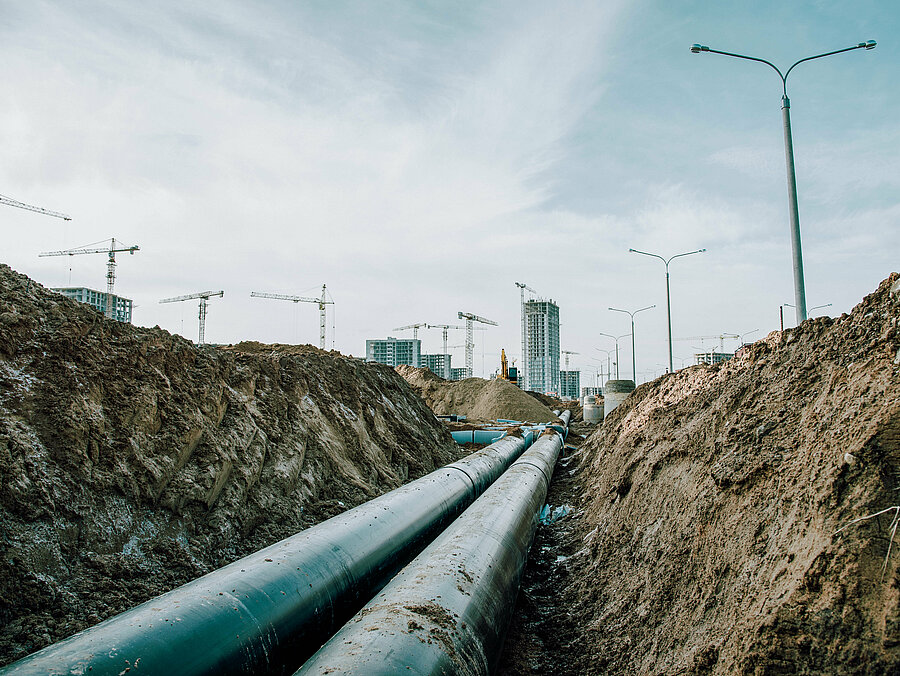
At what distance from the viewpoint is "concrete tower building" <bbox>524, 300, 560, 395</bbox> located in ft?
290

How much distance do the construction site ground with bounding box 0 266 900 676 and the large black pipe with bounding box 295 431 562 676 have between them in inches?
30.4

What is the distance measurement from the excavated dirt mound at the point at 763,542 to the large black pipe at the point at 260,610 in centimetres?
160

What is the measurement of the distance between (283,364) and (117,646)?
8415 mm

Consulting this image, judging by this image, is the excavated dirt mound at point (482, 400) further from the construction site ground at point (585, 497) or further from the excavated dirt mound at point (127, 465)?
the excavated dirt mound at point (127, 465)

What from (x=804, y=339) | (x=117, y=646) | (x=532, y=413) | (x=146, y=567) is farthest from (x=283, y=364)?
(x=532, y=413)

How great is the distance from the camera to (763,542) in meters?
3.37

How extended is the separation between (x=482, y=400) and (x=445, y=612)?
101ft

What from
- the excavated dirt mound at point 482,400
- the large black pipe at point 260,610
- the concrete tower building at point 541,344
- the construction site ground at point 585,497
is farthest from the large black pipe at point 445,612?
the concrete tower building at point 541,344

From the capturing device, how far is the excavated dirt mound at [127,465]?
4785mm

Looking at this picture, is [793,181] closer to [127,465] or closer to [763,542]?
[763,542]

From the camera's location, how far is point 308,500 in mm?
8188

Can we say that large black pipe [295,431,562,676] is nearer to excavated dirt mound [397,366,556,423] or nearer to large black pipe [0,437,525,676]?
large black pipe [0,437,525,676]

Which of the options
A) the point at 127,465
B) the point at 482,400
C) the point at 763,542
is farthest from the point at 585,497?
the point at 482,400

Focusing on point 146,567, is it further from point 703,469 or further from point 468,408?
point 468,408
